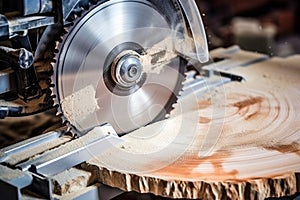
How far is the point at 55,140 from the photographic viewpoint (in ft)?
5.47

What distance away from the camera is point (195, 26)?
5.92 feet

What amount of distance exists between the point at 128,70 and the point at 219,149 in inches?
13.5

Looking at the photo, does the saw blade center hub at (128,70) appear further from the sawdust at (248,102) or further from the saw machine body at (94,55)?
the sawdust at (248,102)

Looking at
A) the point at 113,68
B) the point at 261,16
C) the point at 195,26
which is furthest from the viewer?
the point at 261,16

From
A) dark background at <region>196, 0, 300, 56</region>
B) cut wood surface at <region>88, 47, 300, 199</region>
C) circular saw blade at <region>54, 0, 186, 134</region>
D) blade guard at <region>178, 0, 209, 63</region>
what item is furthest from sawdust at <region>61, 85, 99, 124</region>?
dark background at <region>196, 0, 300, 56</region>

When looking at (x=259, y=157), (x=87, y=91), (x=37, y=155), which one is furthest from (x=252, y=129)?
(x=37, y=155)

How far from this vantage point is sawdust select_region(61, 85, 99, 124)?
1.63m

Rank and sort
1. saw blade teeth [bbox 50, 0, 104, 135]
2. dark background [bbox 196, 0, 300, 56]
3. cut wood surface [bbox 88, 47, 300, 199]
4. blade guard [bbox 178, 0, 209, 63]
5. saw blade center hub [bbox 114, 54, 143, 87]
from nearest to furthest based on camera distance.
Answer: cut wood surface [bbox 88, 47, 300, 199] < saw blade teeth [bbox 50, 0, 104, 135] < saw blade center hub [bbox 114, 54, 143, 87] < blade guard [bbox 178, 0, 209, 63] < dark background [bbox 196, 0, 300, 56]

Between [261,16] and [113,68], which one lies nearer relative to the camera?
[113,68]

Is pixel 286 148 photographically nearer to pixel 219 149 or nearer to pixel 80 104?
pixel 219 149

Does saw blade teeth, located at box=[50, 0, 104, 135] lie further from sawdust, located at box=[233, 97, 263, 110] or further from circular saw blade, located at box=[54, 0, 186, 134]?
sawdust, located at box=[233, 97, 263, 110]

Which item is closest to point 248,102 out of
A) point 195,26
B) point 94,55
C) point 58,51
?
point 195,26

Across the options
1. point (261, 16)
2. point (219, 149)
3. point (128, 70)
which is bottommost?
point (261, 16)

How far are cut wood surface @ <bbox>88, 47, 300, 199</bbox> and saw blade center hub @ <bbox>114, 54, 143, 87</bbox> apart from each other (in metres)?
0.16
